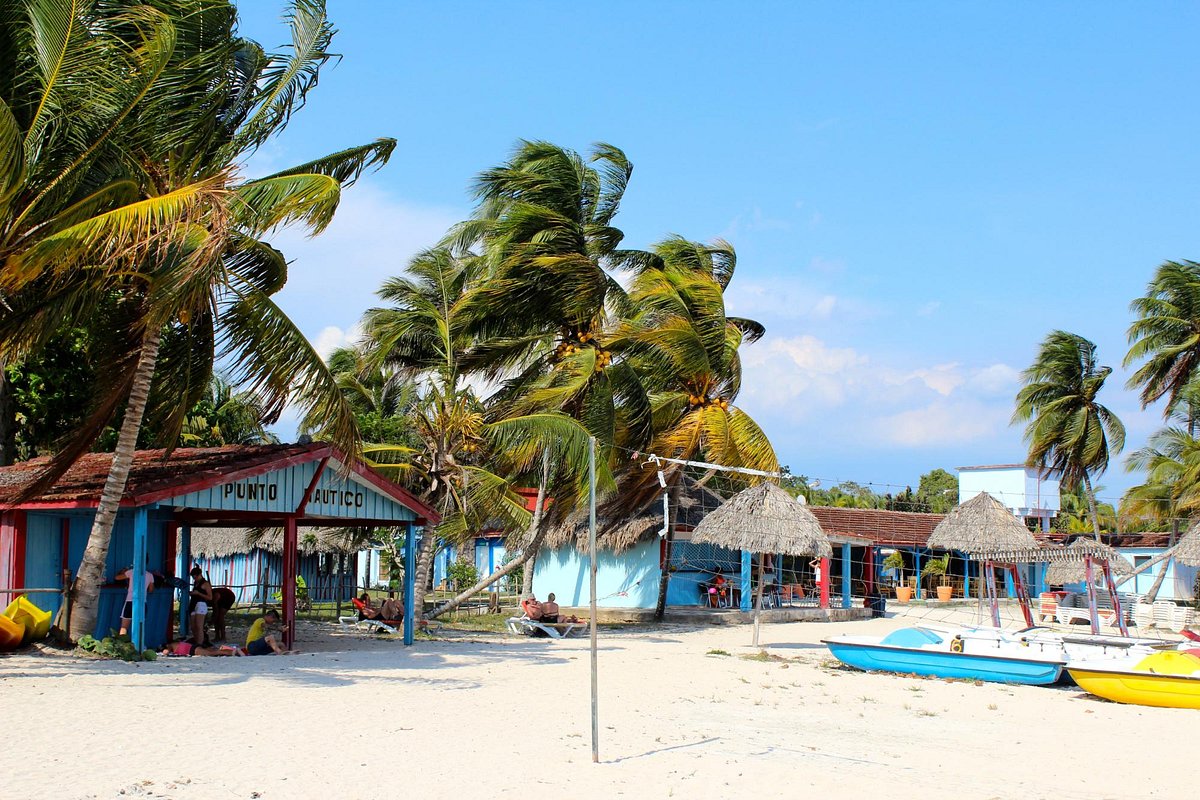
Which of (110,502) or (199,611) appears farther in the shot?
(199,611)

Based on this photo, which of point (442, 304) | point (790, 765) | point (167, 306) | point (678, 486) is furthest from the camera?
point (678, 486)

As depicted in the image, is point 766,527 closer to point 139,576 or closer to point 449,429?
point 449,429

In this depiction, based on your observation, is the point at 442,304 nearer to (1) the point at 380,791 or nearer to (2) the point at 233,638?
(2) the point at 233,638

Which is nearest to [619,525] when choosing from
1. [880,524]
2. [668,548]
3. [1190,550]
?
[668,548]

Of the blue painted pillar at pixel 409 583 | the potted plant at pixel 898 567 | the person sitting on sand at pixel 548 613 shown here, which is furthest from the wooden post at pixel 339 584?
the potted plant at pixel 898 567

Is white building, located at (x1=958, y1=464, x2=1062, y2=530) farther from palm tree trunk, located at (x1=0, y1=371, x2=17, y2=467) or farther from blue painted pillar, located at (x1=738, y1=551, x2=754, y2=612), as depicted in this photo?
palm tree trunk, located at (x1=0, y1=371, x2=17, y2=467)

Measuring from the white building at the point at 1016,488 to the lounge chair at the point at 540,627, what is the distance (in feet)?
69.1

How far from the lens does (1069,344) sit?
3531 centimetres

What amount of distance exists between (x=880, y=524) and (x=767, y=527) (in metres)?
16.3

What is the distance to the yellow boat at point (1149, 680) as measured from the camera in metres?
13.8

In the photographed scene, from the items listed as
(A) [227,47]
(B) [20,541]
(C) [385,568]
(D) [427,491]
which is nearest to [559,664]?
(D) [427,491]

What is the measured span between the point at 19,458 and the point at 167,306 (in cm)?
1693

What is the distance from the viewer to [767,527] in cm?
2030

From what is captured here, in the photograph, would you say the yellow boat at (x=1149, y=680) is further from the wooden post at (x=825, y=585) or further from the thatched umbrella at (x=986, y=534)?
the wooden post at (x=825, y=585)
